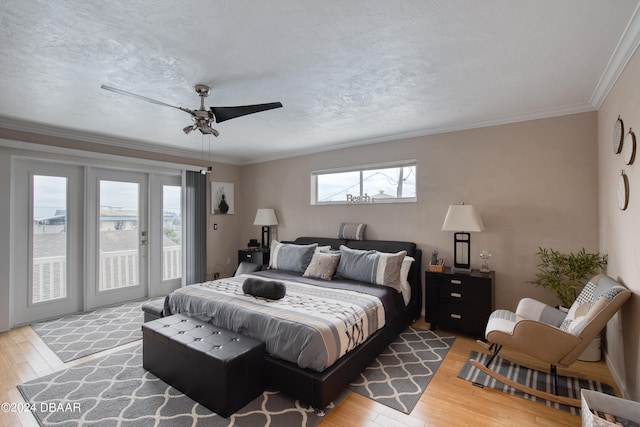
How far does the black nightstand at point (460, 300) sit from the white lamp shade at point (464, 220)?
53 cm

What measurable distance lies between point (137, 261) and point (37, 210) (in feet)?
4.80

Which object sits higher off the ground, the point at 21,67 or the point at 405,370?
the point at 21,67

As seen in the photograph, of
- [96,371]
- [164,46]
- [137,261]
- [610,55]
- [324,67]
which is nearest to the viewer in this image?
[164,46]

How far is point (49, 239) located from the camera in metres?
4.07

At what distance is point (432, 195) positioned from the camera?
409cm

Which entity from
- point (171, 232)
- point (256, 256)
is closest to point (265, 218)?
point (256, 256)

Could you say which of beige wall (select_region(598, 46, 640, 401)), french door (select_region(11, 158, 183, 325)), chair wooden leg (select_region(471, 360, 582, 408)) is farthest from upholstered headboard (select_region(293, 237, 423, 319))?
french door (select_region(11, 158, 183, 325))

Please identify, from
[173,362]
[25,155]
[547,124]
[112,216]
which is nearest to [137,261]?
[112,216]

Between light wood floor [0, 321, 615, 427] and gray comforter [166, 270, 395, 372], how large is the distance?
42 cm

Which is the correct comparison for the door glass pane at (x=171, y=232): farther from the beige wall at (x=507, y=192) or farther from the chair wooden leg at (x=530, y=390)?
the chair wooden leg at (x=530, y=390)

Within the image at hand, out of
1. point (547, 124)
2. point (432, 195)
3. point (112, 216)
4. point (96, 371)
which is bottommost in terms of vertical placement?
point (96, 371)

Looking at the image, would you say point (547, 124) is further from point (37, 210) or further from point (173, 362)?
point (37, 210)

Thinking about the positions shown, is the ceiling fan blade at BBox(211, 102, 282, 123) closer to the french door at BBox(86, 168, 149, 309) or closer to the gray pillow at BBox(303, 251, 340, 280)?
the gray pillow at BBox(303, 251, 340, 280)

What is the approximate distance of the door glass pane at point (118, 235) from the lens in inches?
180
